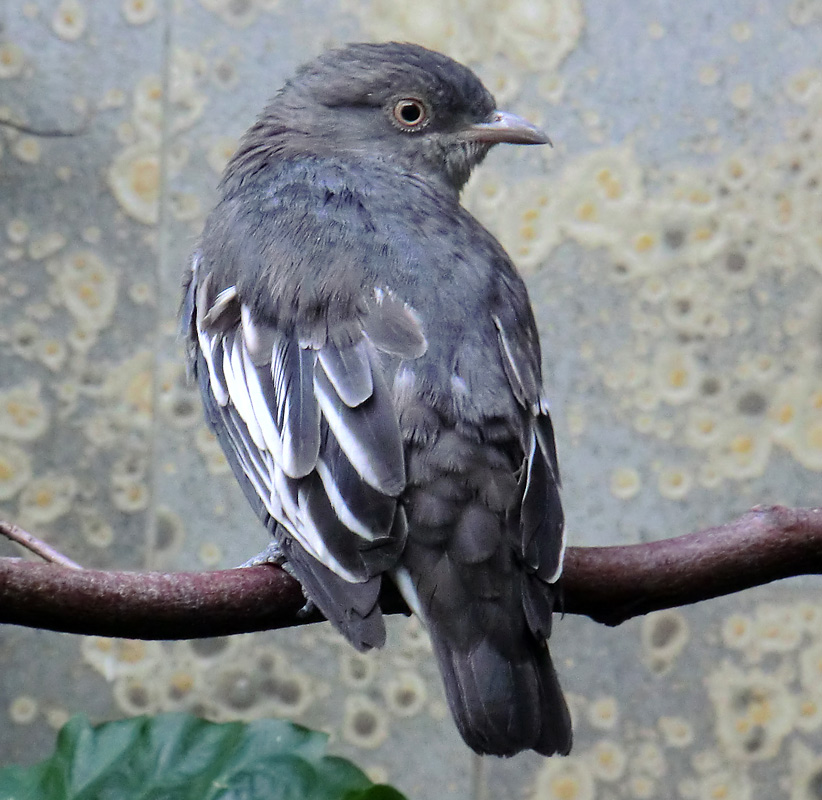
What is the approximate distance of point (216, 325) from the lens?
2121 millimetres

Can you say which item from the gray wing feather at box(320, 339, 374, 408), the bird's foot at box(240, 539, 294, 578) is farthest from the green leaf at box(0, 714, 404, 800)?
the gray wing feather at box(320, 339, 374, 408)

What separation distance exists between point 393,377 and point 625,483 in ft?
7.08

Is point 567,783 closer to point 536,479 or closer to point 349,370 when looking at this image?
point 536,479

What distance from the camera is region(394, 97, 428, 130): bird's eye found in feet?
8.12

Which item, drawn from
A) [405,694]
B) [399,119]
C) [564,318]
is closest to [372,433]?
[399,119]

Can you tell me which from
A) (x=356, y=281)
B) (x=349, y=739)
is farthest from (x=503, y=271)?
(x=349, y=739)

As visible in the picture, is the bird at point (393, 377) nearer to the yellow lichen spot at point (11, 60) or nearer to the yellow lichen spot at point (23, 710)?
the yellow lichen spot at point (11, 60)

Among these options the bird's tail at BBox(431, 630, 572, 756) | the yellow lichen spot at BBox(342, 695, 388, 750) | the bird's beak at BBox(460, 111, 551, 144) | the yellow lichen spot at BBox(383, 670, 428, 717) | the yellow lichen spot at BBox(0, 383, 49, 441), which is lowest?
the yellow lichen spot at BBox(342, 695, 388, 750)

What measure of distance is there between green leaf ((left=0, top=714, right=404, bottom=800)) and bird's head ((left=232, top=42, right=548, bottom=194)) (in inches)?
54.8

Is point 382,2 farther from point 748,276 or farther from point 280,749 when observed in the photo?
point 280,749

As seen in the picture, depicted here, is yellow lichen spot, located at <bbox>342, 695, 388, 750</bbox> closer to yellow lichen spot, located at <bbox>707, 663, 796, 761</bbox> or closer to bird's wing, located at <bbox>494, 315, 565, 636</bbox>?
yellow lichen spot, located at <bbox>707, 663, 796, 761</bbox>

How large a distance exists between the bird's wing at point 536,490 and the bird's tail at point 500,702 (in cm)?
8

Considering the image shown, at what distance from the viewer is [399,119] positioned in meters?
2.47

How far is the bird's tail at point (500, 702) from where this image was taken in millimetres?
1546
